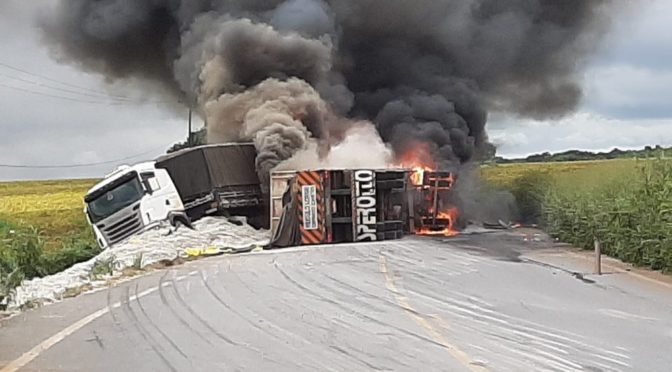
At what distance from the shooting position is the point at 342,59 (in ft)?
126

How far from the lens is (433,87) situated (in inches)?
1538

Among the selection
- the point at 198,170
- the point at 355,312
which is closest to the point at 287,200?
the point at 198,170

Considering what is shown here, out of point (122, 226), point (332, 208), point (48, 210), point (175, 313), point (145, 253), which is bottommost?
point (145, 253)

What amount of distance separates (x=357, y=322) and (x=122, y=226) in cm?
1699

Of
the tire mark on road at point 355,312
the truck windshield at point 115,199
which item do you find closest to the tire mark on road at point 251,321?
the tire mark on road at point 355,312

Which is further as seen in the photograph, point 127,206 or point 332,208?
point 127,206

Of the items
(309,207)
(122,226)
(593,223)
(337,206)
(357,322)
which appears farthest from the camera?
(122,226)

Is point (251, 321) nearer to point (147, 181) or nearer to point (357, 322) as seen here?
point (357, 322)

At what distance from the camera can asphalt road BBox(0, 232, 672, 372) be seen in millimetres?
8750

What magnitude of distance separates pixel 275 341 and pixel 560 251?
14465mm

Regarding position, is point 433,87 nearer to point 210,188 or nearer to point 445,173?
point 445,173

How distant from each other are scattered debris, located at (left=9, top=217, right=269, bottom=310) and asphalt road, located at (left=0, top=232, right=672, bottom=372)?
970 millimetres

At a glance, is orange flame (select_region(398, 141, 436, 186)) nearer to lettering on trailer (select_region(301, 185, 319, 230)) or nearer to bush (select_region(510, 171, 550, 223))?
bush (select_region(510, 171, 550, 223))

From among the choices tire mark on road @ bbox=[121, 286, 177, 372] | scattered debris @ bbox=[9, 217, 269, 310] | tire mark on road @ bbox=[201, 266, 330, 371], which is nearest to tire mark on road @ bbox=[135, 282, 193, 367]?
tire mark on road @ bbox=[121, 286, 177, 372]
